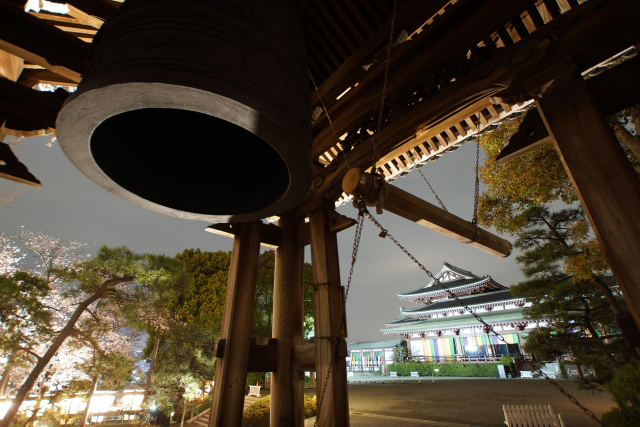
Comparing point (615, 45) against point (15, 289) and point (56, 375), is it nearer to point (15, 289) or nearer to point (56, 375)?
point (15, 289)

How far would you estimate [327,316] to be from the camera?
257 cm

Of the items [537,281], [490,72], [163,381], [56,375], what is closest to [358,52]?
[490,72]

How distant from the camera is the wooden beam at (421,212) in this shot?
6.95ft

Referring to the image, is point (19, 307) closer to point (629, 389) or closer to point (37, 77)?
point (37, 77)

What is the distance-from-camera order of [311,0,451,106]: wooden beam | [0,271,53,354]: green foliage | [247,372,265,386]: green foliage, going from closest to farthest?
[311,0,451,106]: wooden beam, [0,271,53,354]: green foliage, [247,372,265,386]: green foliage

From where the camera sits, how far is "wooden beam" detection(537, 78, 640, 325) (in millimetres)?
1264

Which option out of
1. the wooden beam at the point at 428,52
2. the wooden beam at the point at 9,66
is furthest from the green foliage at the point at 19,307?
the wooden beam at the point at 428,52

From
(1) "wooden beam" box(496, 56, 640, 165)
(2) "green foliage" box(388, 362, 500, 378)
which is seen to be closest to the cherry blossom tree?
(1) "wooden beam" box(496, 56, 640, 165)

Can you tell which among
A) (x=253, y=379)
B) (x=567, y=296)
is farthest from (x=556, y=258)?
(x=253, y=379)

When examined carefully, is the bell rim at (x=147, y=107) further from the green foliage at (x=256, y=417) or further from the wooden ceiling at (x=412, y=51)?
the green foliage at (x=256, y=417)

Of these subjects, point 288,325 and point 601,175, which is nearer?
point 601,175

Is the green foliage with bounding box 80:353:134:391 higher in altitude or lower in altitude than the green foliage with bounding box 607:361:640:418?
higher

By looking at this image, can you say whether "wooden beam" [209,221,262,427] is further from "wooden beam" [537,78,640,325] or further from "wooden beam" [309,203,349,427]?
"wooden beam" [537,78,640,325]

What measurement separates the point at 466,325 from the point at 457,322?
637 mm
